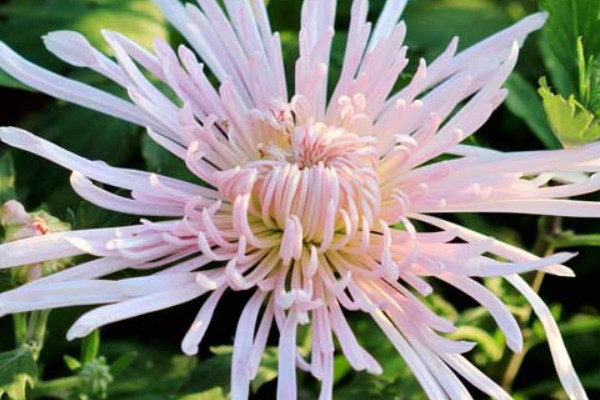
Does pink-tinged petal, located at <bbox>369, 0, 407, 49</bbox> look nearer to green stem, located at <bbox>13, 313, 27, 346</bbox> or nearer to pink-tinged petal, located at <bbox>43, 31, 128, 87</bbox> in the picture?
pink-tinged petal, located at <bbox>43, 31, 128, 87</bbox>

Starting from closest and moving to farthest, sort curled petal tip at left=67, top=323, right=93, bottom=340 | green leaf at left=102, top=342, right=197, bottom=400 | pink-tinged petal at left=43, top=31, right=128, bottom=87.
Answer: curled petal tip at left=67, top=323, right=93, bottom=340 < pink-tinged petal at left=43, top=31, right=128, bottom=87 < green leaf at left=102, top=342, right=197, bottom=400

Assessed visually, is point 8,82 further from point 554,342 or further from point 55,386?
point 554,342

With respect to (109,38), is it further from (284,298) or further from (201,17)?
(284,298)

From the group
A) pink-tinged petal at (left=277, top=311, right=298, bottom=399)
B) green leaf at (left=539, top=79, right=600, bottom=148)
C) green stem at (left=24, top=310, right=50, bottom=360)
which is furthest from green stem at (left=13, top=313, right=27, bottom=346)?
green leaf at (left=539, top=79, right=600, bottom=148)

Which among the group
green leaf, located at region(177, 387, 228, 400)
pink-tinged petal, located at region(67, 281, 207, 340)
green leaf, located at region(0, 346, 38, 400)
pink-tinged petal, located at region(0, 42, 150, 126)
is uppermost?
pink-tinged petal, located at region(0, 42, 150, 126)

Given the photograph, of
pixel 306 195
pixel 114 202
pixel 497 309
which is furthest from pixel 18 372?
pixel 497 309

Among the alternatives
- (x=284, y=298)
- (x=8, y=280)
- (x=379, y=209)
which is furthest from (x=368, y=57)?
(x=8, y=280)
